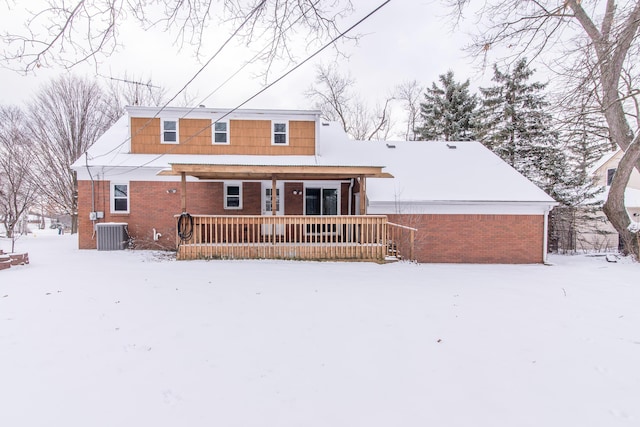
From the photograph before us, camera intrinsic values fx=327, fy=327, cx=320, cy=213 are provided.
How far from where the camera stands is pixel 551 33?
7.08m

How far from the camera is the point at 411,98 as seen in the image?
28562 millimetres

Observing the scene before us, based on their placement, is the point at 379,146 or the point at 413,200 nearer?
the point at 413,200

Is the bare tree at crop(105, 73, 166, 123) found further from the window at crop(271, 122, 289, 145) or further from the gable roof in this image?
the gable roof

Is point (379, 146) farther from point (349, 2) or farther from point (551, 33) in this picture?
point (349, 2)

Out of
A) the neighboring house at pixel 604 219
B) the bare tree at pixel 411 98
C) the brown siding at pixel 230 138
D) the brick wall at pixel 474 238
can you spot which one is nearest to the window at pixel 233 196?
the brown siding at pixel 230 138

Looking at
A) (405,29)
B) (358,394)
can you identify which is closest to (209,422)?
(358,394)

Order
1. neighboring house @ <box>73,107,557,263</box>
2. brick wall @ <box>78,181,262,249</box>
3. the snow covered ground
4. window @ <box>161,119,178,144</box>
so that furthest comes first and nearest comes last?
window @ <box>161,119,178,144</box>, brick wall @ <box>78,181,262,249</box>, neighboring house @ <box>73,107,557,263</box>, the snow covered ground

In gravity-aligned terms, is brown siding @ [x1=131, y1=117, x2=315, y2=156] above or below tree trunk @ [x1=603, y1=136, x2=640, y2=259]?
above

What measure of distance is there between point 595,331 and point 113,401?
5.43 meters

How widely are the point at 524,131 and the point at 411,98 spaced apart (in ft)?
39.9

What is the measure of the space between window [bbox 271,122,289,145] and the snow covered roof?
701 mm

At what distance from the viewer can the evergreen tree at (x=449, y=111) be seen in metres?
24.0

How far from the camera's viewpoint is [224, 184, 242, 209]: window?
13.0m

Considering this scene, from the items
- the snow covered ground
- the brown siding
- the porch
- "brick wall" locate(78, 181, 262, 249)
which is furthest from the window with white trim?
the snow covered ground
